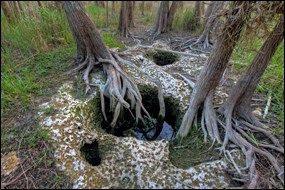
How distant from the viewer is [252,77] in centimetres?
227

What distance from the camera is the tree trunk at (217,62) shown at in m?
1.81

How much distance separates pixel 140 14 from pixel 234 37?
287 inches

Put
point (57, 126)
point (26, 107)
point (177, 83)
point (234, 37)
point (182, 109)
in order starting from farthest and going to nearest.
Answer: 1. point (177, 83)
2. point (182, 109)
3. point (26, 107)
4. point (57, 126)
5. point (234, 37)

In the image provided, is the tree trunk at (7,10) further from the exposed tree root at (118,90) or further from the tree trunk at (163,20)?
the tree trunk at (163,20)

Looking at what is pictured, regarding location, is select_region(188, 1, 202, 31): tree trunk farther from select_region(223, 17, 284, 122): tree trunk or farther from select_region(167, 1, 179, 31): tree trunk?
select_region(223, 17, 284, 122): tree trunk

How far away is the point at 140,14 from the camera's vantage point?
852 cm

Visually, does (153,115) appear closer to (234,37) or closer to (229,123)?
(229,123)

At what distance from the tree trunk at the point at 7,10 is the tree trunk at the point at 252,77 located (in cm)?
492

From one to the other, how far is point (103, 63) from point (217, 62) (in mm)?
1936

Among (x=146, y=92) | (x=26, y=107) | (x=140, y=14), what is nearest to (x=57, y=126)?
(x=26, y=107)

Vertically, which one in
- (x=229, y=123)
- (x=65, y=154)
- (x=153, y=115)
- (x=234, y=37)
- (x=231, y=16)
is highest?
(x=231, y=16)

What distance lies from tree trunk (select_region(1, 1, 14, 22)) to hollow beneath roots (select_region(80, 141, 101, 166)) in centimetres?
383

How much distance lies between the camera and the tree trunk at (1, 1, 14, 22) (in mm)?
4273

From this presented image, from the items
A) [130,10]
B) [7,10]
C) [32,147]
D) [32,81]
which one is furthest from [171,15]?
[32,147]
